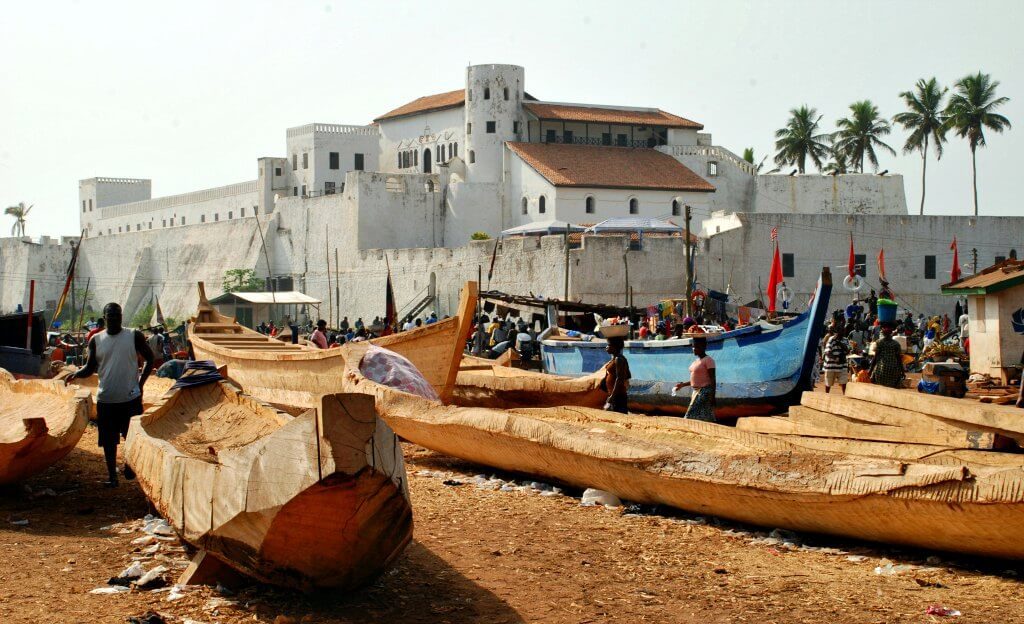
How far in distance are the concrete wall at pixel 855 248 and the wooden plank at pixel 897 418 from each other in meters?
28.3

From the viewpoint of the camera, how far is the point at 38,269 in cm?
6769

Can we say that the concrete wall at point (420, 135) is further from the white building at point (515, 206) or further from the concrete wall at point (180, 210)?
the concrete wall at point (180, 210)

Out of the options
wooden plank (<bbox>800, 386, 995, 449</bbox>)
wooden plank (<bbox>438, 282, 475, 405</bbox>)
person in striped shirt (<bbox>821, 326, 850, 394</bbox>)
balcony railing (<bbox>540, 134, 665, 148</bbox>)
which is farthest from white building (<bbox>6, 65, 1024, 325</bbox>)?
wooden plank (<bbox>800, 386, 995, 449</bbox>)

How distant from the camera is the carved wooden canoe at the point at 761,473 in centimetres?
584

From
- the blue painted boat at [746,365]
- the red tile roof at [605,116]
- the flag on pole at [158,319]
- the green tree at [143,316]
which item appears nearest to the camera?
the blue painted boat at [746,365]

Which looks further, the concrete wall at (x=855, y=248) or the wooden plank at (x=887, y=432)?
the concrete wall at (x=855, y=248)

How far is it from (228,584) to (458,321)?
6966mm

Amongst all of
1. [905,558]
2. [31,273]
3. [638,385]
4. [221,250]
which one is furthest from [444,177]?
[905,558]

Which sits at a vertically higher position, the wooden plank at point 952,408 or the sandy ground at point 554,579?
the wooden plank at point 952,408

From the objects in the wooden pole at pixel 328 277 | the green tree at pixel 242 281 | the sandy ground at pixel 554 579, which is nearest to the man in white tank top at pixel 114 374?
the sandy ground at pixel 554 579

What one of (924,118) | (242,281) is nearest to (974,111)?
(924,118)

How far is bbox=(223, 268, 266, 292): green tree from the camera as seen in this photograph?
2122 inches

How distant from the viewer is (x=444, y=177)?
170 ft

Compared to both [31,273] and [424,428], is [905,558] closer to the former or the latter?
[424,428]
